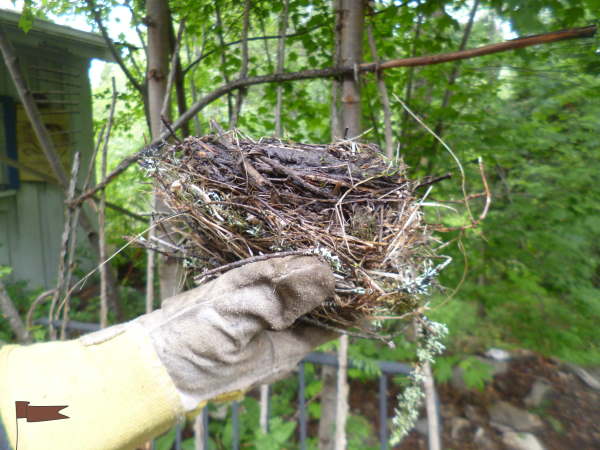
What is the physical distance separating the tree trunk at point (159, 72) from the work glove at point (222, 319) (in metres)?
0.82

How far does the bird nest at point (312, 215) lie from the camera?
44.4 inches

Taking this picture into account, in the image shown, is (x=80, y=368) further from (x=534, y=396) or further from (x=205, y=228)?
(x=534, y=396)

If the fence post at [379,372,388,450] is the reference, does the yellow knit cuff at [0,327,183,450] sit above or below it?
→ above

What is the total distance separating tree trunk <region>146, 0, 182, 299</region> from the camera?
6.44 ft

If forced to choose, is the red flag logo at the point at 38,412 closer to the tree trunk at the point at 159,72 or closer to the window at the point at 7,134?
the tree trunk at the point at 159,72

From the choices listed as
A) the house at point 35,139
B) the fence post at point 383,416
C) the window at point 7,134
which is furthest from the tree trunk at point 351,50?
the window at point 7,134

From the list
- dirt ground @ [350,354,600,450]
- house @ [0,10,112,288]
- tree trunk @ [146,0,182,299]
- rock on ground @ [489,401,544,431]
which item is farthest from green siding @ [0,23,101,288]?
rock on ground @ [489,401,544,431]

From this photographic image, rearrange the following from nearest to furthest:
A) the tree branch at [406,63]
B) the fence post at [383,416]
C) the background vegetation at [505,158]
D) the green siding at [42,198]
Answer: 1. the tree branch at [406,63]
2. the fence post at [383,416]
3. the background vegetation at [505,158]
4. the green siding at [42,198]

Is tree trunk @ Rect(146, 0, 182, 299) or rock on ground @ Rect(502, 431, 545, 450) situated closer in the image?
tree trunk @ Rect(146, 0, 182, 299)

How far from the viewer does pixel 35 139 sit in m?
5.30

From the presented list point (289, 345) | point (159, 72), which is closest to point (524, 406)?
point (289, 345)

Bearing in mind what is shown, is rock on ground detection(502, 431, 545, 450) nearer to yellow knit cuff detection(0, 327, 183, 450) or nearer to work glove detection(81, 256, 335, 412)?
work glove detection(81, 256, 335, 412)

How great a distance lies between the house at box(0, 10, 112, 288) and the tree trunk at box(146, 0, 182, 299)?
3383 mm

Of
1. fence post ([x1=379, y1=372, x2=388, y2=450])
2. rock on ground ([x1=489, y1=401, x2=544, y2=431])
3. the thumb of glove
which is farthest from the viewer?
rock on ground ([x1=489, y1=401, x2=544, y2=431])
